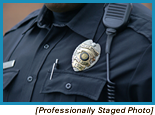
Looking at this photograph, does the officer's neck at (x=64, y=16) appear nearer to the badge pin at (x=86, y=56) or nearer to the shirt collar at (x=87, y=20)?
the shirt collar at (x=87, y=20)

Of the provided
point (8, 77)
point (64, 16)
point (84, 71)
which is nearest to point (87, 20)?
point (64, 16)

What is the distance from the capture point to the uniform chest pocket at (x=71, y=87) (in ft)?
3.22

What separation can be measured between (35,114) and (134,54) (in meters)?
0.47

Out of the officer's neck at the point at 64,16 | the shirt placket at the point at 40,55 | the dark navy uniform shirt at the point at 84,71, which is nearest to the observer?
the dark navy uniform shirt at the point at 84,71

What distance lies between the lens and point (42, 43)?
1.21 metres

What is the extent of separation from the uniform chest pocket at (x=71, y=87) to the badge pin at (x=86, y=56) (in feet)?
0.13

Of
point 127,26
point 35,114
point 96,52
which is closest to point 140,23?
point 127,26

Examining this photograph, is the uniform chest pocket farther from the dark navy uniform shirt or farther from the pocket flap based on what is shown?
the pocket flap

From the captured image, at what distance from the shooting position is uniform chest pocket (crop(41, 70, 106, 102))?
0.98m

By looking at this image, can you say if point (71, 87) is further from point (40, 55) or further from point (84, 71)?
point (40, 55)

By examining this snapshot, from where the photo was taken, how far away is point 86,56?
1041mm

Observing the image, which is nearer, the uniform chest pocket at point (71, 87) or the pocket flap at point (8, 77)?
the uniform chest pocket at point (71, 87)

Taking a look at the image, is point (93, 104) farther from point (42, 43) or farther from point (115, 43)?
point (42, 43)

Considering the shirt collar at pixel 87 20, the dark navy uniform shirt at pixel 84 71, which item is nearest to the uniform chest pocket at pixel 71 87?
the dark navy uniform shirt at pixel 84 71
